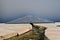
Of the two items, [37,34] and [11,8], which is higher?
[11,8]

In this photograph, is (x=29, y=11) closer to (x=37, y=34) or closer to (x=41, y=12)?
(x=41, y=12)

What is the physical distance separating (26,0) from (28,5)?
0.07 metres

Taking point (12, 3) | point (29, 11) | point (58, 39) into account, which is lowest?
point (58, 39)

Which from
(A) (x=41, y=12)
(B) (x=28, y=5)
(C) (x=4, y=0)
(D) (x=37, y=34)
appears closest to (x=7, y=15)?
(C) (x=4, y=0)

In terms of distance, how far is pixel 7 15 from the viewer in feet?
5.44

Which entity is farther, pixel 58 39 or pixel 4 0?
pixel 4 0

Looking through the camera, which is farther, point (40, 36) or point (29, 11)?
point (29, 11)

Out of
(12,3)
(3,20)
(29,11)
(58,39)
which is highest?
(12,3)

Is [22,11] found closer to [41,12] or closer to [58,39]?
[41,12]

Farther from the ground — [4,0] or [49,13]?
[4,0]

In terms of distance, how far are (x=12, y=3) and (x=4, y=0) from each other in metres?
0.10

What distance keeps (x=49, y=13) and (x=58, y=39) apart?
0.71 metres

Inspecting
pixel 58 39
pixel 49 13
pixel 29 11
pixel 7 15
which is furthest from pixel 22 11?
pixel 58 39

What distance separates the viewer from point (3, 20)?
1.63 m
